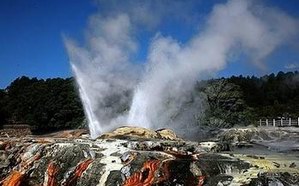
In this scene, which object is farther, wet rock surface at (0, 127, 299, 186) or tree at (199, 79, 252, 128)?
tree at (199, 79, 252, 128)

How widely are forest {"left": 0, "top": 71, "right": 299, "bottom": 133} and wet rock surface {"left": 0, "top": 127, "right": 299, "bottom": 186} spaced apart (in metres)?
22.0

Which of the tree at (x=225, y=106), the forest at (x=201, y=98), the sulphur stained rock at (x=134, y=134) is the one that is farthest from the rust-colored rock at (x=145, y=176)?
the tree at (x=225, y=106)

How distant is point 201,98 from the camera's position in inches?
1758

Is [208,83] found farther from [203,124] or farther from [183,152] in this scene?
[183,152]

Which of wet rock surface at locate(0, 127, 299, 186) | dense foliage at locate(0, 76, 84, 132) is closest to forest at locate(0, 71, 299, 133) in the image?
dense foliage at locate(0, 76, 84, 132)

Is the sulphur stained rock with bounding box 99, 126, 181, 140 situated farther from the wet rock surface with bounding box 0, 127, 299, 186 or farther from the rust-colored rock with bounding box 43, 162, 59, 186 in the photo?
the rust-colored rock with bounding box 43, 162, 59, 186

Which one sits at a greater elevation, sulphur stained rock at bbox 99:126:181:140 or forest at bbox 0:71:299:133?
forest at bbox 0:71:299:133

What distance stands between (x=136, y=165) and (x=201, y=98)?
26.8m

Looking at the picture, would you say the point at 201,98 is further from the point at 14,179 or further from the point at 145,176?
the point at 145,176

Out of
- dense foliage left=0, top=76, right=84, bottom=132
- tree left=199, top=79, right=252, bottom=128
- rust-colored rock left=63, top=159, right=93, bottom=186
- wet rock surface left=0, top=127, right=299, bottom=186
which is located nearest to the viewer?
wet rock surface left=0, top=127, right=299, bottom=186

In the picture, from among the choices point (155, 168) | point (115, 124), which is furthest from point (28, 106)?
point (155, 168)

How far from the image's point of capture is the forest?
149 ft

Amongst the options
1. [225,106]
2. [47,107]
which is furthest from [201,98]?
[47,107]

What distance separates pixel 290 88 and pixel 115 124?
60.1m
